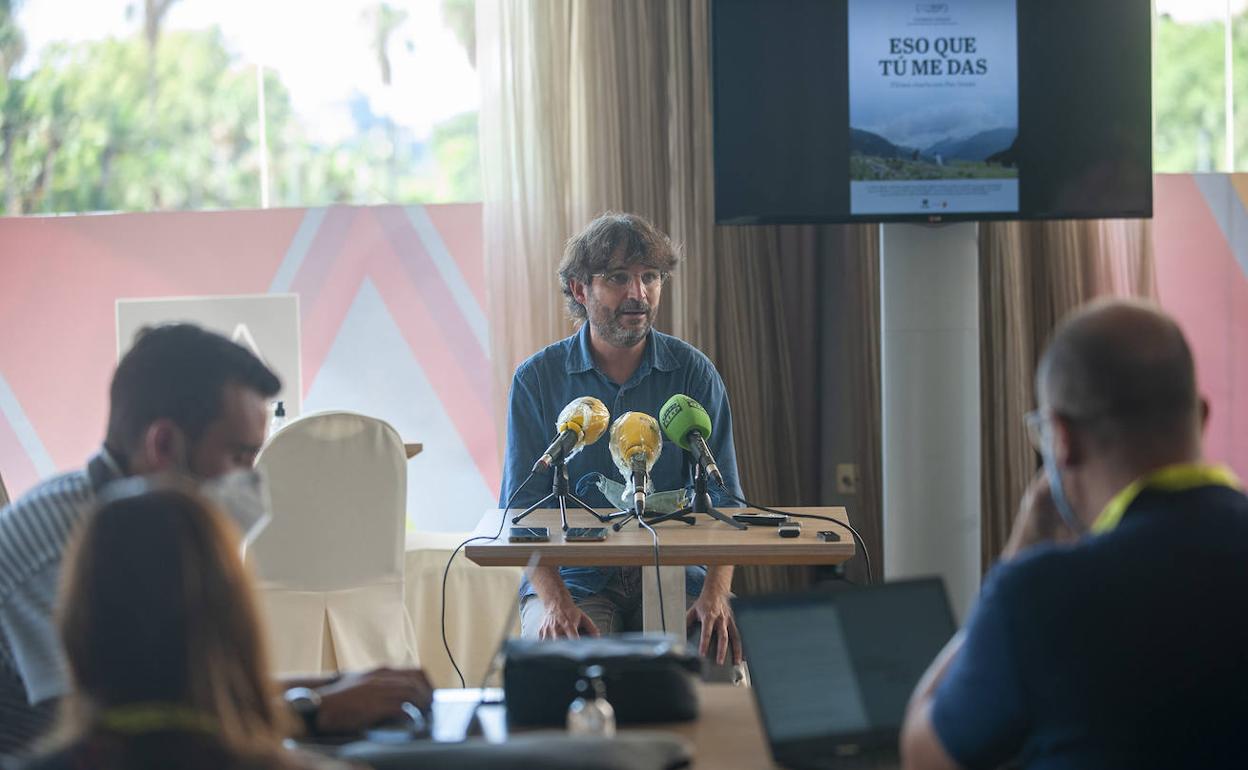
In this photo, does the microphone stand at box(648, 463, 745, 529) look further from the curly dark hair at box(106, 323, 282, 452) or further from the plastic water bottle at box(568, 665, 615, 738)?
the curly dark hair at box(106, 323, 282, 452)

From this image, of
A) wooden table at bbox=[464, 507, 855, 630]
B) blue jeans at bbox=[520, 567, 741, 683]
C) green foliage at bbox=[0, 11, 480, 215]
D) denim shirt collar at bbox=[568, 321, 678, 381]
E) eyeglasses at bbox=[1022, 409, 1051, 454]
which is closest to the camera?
eyeglasses at bbox=[1022, 409, 1051, 454]

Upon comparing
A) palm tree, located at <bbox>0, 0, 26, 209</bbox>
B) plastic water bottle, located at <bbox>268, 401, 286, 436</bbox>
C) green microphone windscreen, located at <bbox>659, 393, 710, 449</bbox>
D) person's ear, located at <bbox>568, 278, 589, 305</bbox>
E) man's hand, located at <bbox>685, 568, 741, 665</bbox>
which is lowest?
man's hand, located at <bbox>685, 568, 741, 665</bbox>

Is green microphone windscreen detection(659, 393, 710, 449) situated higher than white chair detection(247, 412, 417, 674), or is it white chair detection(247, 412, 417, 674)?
green microphone windscreen detection(659, 393, 710, 449)

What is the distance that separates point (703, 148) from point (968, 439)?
152 centimetres

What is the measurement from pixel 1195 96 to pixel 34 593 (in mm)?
4412

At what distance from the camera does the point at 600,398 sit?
3385 mm

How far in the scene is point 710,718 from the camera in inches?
72.5

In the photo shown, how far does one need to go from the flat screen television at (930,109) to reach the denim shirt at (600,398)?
1.33ft

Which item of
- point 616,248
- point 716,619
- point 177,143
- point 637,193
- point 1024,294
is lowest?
point 716,619

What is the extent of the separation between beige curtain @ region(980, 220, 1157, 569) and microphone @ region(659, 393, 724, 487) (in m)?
1.96

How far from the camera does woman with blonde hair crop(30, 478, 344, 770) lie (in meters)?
1.12

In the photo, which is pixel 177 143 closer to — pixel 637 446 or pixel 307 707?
pixel 637 446

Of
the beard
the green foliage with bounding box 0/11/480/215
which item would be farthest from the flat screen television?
the green foliage with bounding box 0/11/480/215

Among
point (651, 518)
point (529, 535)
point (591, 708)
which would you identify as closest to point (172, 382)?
point (591, 708)
